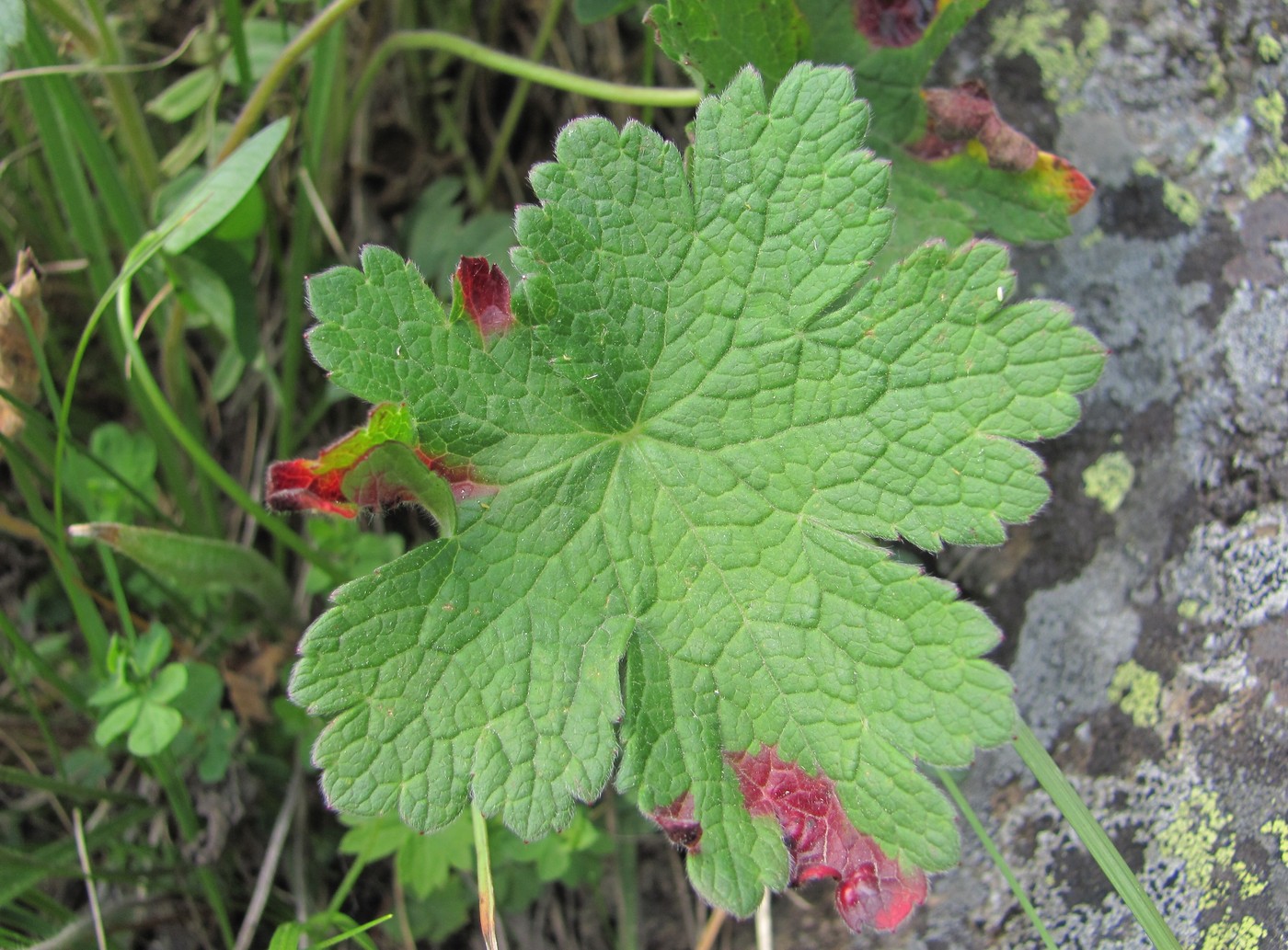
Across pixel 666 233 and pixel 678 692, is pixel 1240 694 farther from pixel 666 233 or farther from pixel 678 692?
pixel 666 233

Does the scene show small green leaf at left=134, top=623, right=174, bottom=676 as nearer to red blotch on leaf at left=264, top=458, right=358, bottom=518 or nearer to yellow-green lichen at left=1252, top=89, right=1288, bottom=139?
red blotch on leaf at left=264, top=458, right=358, bottom=518

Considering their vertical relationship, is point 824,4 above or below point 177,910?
above

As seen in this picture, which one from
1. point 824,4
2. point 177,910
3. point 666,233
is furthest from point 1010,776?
point 177,910

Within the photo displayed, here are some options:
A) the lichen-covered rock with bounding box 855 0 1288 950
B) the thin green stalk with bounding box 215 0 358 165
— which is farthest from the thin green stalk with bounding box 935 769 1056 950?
the thin green stalk with bounding box 215 0 358 165

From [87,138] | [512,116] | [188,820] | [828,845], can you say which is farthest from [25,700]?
[512,116]

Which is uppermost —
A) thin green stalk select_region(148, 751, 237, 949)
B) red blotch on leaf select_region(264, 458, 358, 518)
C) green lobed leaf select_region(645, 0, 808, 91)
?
green lobed leaf select_region(645, 0, 808, 91)

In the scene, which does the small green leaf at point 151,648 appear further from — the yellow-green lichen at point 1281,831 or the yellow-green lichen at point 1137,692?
the yellow-green lichen at point 1281,831
